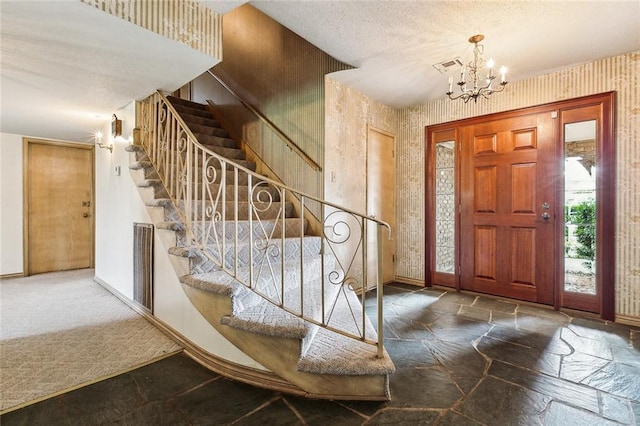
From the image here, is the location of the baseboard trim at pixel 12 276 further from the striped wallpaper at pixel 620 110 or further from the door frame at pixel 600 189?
the striped wallpaper at pixel 620 110

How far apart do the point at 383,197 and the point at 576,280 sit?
2.24 meters

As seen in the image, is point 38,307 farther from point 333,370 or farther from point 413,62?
point 413,62

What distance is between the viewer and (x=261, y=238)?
8.80ft

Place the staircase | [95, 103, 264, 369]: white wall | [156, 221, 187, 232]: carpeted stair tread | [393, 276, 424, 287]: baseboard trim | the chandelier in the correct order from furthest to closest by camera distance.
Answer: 1. [393, 276, 424, 287]: baseboard trim
2. the chandelier
3. [156, 221, 187, 232]: carpeted stair tread
4. [95, 103, 264, 369]: white wall
5. the staircase

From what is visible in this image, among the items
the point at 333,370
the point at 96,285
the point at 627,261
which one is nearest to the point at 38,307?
the point at 96,285

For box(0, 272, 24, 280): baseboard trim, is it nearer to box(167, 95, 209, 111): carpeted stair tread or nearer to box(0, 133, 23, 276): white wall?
box(0, 133, 23, 276): white wall

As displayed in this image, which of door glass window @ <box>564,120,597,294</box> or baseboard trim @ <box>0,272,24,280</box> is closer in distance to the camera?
door glass window @ <box>564,120,597,294</box>

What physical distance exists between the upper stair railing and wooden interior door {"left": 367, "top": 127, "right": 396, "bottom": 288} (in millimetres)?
175

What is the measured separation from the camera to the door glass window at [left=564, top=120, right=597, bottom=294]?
2934 mm

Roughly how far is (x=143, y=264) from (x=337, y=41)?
272cm

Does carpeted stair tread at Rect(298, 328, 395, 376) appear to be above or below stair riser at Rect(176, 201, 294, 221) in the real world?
below

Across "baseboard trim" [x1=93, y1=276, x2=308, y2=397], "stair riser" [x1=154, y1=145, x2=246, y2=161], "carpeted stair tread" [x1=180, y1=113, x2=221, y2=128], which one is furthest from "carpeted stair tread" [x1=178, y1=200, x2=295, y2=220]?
"carpeted stair tread" [x1=180, y1=113, x2=221, y2=128]

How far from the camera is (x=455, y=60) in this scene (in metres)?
2.86

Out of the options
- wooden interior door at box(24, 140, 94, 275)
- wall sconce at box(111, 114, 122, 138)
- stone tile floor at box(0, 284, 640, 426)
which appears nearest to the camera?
stone tile floor at box(0, 284, 640, 426)
